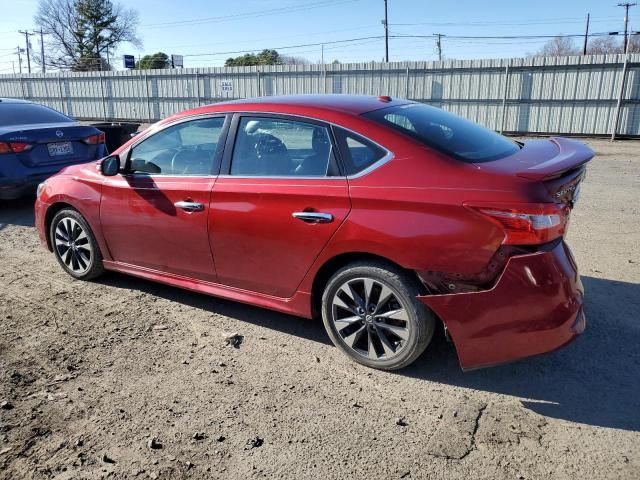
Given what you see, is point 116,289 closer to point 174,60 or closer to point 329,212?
point 329,212

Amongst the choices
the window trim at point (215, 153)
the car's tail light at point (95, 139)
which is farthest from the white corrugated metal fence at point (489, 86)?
the window trim at point (215, 153)

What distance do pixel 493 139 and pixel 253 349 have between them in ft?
7.39

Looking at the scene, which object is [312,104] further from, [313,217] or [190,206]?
[190,206]

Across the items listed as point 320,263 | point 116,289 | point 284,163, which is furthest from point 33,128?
point 320,263

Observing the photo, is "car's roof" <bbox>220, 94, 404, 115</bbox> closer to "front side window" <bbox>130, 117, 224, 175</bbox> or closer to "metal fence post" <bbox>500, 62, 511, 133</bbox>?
"front side window" <bbox>130, 117, 224, 175</bbox>

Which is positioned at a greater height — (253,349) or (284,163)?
(284,163)

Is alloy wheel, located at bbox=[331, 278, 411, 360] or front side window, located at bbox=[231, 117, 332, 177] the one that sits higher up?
front side window, located at bbox=[231, 117, 332, 177]

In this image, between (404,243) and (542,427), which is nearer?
(542,427)

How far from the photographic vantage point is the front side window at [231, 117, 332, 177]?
11.4 ft

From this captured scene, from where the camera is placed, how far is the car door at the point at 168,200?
391cm

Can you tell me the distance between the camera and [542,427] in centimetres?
281

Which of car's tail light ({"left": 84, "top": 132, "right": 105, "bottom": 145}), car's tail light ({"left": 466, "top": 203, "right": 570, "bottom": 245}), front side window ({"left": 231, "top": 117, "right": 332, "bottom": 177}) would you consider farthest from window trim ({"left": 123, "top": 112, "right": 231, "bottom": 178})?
car's tail light ({"left": 84, "top": 132, "right": 105, "bottom": 145})

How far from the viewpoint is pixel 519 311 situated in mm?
2859

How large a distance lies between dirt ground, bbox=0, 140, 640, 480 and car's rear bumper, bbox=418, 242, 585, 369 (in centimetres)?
35
